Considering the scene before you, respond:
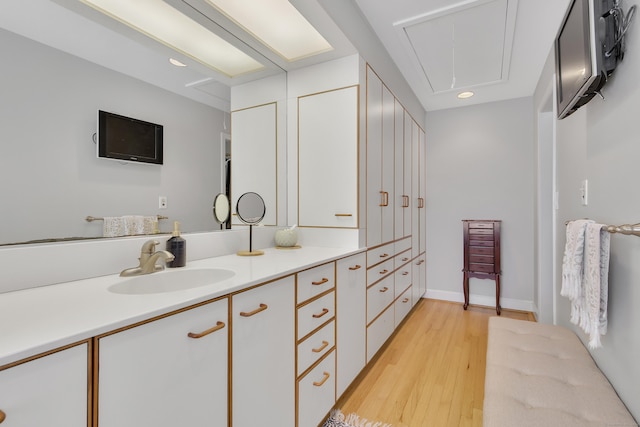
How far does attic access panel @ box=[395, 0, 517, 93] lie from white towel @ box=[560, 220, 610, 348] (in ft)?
5.03

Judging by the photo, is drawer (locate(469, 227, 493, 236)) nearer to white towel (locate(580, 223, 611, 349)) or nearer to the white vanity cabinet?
white towel (locate(580, 223, 611, 349))

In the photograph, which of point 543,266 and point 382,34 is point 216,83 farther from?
point 543,266

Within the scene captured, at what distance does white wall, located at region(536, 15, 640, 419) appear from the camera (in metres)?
1.02

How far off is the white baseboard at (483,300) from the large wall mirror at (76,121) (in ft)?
11.0

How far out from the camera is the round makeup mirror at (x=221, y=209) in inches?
66.8

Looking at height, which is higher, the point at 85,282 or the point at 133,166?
the point at 133,166

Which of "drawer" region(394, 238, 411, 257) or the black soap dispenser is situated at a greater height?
the black soap dispenser

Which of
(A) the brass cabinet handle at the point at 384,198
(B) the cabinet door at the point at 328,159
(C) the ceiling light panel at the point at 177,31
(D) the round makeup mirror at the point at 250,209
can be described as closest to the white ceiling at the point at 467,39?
(B) the cabinet door at the point at 328,159

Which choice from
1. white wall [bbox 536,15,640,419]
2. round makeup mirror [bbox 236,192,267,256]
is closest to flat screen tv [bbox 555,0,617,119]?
white wall [bbox 536,15,640,419]

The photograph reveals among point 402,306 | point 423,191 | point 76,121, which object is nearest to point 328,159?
point 76,121

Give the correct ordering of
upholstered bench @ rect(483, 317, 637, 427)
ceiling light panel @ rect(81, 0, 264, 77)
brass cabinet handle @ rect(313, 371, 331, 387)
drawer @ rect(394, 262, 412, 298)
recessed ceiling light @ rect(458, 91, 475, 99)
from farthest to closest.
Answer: recessed ceiling light @ rect(458, 91, 475, 99) → drawer @ rect(394, 262, 412, 298) → brass cabinet handle @ rect(313, 371, 331, 387) → ceiling light panel @ rect(81, 0, 264, 77) → upholstered bench @ rect(483, 317, 637, 427)

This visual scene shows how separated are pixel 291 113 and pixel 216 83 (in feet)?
2.06

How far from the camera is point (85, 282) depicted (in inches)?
41.8

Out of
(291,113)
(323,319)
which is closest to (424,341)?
(323,319)
